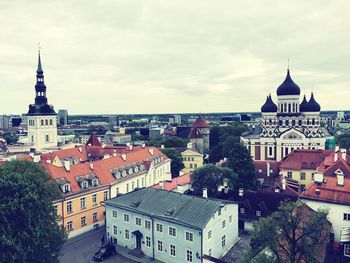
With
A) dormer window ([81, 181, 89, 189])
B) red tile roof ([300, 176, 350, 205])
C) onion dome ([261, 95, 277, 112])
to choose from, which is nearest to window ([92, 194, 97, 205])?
dormer window ([81, 181, 89, 189])

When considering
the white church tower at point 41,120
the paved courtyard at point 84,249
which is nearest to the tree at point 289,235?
the paved courtyard at point 84,249

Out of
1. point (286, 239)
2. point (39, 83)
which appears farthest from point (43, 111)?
point (286, 239)

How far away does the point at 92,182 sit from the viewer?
4569 centimetres

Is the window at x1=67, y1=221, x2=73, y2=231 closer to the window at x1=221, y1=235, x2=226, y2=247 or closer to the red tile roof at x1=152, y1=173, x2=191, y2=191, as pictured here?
the red tile roof at x1=152, y1=173, x2=191, y2=191

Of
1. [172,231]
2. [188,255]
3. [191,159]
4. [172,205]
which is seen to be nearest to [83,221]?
[172,205]

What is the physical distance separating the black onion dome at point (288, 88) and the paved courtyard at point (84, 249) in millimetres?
62017

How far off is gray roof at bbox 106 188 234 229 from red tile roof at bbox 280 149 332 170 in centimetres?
3072

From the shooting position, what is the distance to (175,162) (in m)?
77.1

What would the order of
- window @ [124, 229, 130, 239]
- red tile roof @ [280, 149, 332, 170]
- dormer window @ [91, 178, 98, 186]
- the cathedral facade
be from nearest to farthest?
1. window @ [124, 229, 130, 239]
2. dormer window @ [91, 178, 98, 186]
3. red tile roof @ [280, 149, 332, 170]
4. the cathedral facade

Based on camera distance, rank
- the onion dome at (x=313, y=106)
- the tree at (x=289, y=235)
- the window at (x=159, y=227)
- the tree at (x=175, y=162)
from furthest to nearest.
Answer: the onion dome at (x=313, y=106)
the tree at (x=175, y=162)
the window at (x=159, y=227)
the tree at (x=289, y=235)

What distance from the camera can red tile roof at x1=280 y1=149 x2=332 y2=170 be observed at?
60.2 metres

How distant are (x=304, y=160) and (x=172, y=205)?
116ft

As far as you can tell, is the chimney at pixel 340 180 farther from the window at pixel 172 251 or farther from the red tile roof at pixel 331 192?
the window at pixel 172 251

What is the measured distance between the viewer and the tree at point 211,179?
4634 centimetres
